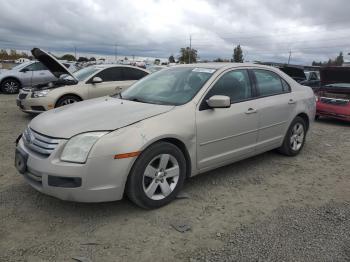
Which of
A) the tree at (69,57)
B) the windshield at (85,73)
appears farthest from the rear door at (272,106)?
the tree at (69,57)

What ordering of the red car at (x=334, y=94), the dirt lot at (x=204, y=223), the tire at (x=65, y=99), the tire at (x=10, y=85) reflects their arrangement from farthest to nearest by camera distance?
the tire at (x=10, y=85) → the red car at (x=334, y=94) → the tire at (x=65, y=99) → the dirt lot at (x=204, y=223)

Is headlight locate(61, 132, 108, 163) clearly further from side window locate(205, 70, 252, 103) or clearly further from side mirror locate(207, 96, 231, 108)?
side window locate(205, 70, 252, 103)

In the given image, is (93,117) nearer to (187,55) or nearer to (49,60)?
(49,60)

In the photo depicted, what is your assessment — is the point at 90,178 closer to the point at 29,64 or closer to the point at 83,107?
the point at 83,107

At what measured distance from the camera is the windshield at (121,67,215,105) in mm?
4191

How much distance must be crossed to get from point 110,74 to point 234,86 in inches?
210

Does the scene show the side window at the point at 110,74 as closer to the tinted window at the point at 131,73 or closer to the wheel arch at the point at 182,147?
the tinted window at the point at 131,73

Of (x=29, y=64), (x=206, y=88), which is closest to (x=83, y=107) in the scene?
(x=206, y=88)

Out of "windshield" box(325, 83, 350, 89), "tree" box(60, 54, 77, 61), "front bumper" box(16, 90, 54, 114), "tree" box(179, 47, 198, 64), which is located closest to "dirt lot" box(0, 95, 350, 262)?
"front bumper" box(16, 90, 54, 114)

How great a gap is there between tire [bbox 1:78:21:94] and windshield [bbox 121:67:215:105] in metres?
11.8

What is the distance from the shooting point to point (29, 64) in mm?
14617

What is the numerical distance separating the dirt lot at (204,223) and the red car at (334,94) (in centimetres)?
484

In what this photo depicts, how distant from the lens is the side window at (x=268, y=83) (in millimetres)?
5004

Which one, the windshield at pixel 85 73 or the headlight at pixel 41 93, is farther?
the windshield at pixel 85 73
